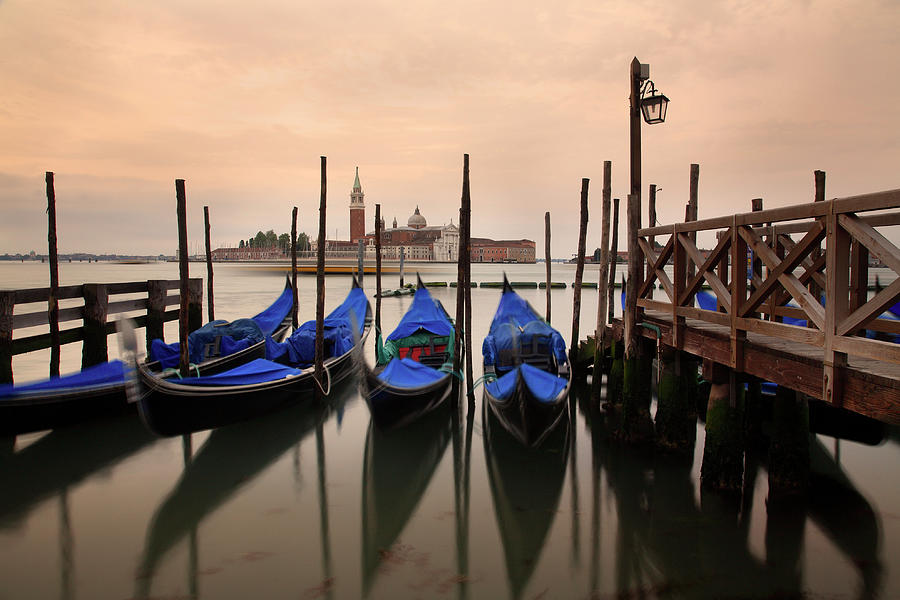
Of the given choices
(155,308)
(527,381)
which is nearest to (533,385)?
(527,381)

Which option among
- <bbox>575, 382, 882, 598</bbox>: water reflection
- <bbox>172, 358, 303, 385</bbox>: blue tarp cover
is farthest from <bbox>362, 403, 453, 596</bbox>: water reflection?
<bbox>575, 382, 882, 598</bbox>: water reflection

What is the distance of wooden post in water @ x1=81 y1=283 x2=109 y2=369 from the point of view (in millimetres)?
6445

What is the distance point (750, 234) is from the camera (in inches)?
121

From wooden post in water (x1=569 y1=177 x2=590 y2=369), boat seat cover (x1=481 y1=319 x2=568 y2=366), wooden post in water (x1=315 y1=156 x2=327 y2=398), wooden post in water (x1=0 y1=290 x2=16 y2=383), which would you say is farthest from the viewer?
wooden post in water (x1=569 y1=177 x2=590 y2=369)

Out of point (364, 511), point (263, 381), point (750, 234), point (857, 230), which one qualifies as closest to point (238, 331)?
point (263, 381)

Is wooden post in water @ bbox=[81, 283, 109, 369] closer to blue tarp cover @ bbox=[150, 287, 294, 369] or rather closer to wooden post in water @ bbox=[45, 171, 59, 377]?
wooden post in water @ bbox=[45, 171, 59, 377]

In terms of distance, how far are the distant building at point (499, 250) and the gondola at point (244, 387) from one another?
95558 mm

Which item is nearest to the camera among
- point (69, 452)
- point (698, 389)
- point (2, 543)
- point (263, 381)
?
point (2, 543)

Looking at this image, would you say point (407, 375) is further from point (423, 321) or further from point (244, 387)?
point (423, 321)

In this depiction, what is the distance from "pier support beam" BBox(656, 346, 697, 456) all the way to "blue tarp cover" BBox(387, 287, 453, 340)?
3.05 m

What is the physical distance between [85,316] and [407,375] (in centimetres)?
417

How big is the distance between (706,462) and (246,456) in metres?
3.80

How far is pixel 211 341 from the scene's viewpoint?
6898mm

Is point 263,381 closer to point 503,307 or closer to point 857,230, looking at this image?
point 503,307
